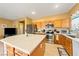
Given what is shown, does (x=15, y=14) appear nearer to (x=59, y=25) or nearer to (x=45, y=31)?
(x=45, y=31)

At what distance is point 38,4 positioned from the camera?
0.94 m

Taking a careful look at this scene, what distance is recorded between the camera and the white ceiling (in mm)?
919

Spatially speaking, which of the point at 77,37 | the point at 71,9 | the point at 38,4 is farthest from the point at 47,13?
the point at 77,37

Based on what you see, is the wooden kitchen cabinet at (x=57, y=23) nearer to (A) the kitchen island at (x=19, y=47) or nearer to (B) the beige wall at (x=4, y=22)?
(A) the kitchen island at (x=19, y=47)

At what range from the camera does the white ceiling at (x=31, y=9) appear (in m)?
0.92

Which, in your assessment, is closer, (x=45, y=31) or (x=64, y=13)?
(x=64, y=13)

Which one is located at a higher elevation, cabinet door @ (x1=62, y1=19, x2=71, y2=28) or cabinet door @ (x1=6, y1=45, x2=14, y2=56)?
cabinet door @ (x1=62, y1=19, x2=71, y2=28)

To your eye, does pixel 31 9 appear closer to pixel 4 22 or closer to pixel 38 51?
pixel 4 22

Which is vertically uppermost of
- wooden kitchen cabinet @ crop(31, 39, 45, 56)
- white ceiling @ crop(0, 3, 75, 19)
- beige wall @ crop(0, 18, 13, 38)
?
white ceiling @ crop(0, 3, 75, 19)

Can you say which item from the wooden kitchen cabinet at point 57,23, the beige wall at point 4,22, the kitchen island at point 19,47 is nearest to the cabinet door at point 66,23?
the wooden kitchen cabinet at point 57,23

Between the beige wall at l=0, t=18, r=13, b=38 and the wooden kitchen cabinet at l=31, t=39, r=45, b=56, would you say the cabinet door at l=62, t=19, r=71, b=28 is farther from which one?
the beige wall at l=0, t=18, r=13, b=38

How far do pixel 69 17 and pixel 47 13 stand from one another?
0.22 meters

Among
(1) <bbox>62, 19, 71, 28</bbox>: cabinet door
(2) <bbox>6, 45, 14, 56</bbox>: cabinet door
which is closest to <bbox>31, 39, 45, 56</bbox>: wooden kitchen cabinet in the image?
(2) <bbox>6, 45, 14, 56</bbox>: cabinet door

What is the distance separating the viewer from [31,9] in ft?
3.11
